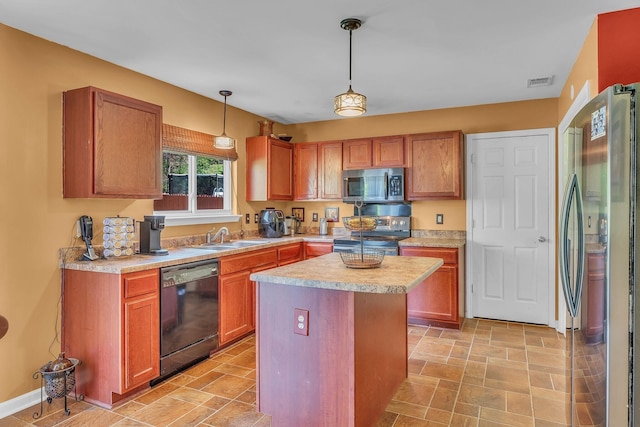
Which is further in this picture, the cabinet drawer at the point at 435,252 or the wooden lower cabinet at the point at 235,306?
the cabinet drawer at the point at 435,252

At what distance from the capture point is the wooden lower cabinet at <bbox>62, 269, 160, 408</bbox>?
251 centimetres

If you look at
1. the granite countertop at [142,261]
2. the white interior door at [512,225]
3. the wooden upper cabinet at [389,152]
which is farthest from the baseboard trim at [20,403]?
the white interior door at [512,225]

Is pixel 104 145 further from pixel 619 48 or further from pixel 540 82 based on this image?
pixel 540 82

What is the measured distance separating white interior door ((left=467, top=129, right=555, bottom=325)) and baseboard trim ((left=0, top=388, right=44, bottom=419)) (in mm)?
4061

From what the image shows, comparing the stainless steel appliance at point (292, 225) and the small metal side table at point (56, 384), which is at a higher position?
the stainless steel appliance at point (292, 225)

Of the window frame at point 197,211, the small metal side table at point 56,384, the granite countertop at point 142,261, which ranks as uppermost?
the window frame at point 197,211

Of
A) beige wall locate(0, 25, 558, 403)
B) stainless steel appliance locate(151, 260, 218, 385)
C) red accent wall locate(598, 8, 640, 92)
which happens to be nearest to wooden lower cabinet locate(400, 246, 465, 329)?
stainless steel appliance locate(151, 260, 218, 385)

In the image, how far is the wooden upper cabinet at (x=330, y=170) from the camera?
191 inches

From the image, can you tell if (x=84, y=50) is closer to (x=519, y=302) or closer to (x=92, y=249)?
(x=92, y=249)

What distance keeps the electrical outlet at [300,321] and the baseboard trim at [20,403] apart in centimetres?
180

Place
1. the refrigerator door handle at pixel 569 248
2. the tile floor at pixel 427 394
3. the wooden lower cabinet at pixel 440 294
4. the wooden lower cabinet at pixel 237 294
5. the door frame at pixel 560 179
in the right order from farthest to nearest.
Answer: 1. the wooden lower cabinet at pixel 440 294
2. the wooden lower cabinet at pixel 237 294
3. the door frame at pixel 560 179
4. the tile floor at pixel 427 394
5. the refrigerator door handle at pixel 569 248

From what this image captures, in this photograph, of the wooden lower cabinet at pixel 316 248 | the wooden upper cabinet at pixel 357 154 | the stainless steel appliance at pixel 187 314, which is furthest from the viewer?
the wooden upper cabinet at pixel 357 154

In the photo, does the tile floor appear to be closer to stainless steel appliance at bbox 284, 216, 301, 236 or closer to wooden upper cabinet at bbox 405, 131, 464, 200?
wooden upper cabinet at bbox 405, 131, 464, 200

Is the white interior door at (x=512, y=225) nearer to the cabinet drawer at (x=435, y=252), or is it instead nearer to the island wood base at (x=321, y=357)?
the cabinet drawer at (x=435, y=252)
